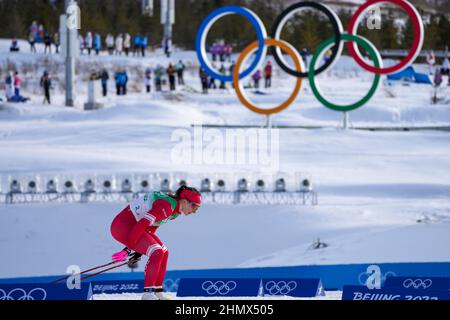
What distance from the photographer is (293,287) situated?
7965mm

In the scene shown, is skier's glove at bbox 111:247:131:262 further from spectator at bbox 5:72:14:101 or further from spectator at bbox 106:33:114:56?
spectator at bbox 106:33:114:56

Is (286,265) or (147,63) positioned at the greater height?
(147,63)

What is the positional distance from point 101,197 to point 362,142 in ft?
25.0

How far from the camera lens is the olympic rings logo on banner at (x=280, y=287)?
7980 millimetres

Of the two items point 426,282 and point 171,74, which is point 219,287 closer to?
point 426,282

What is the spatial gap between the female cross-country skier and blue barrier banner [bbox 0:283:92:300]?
1.23 feet

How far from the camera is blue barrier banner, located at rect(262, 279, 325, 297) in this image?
7840 mm

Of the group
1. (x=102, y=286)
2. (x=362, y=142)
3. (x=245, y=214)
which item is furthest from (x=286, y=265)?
(x=362, y=142)

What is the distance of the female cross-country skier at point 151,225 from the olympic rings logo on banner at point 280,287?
5.98 ft

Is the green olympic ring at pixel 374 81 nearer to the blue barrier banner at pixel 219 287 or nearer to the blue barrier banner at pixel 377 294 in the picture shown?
the blue barrier banner at pixel 219 287

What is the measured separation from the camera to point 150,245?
6438 mm

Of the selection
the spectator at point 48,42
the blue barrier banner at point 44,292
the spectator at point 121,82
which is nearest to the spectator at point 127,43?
the spectator at point 48,42

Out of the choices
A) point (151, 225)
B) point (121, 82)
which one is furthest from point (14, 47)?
point (151, 225)

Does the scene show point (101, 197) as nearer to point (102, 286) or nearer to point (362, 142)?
point (102, 286)
